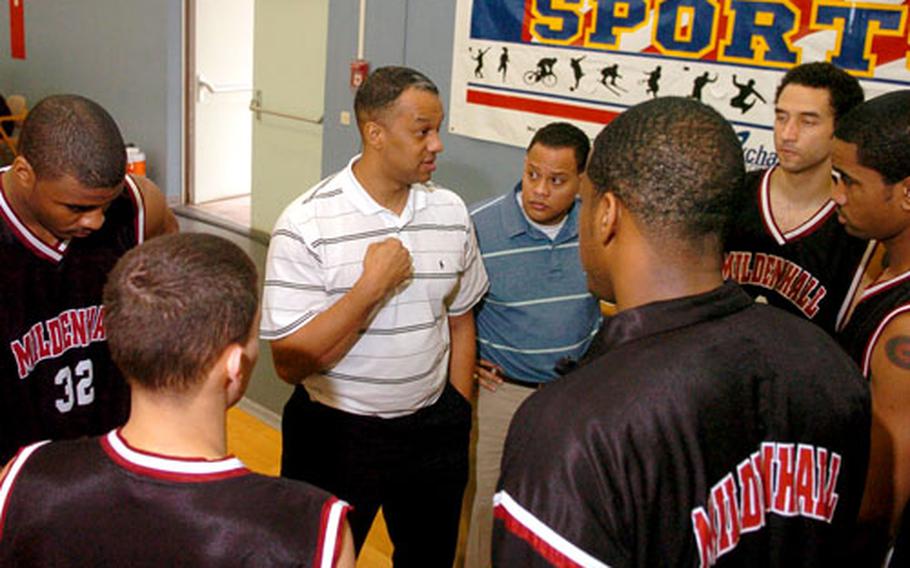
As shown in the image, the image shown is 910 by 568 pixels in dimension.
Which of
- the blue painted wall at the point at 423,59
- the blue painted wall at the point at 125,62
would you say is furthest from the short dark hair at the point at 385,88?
the blue painted wall at the point at 125,62

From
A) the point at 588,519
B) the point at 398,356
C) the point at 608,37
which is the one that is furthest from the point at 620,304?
the point at 608,37

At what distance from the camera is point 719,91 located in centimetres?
295

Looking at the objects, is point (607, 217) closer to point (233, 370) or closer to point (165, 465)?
point (233, 370)

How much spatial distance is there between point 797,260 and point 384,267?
3.57ft

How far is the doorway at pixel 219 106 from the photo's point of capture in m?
5.42

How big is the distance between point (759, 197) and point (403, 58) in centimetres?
199

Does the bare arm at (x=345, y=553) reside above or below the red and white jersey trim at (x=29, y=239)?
below

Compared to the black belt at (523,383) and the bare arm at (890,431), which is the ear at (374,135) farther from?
the bare arm at (890,431)

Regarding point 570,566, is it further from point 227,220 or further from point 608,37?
point 227,220

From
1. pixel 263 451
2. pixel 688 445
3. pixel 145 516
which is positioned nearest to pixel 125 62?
pixel 263 451

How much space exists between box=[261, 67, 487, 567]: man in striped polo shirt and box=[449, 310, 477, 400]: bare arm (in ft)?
0.30

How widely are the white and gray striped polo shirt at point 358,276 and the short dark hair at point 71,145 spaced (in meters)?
0.47

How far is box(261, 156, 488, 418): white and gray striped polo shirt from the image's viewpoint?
6.69 feet

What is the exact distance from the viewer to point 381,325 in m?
2.09
